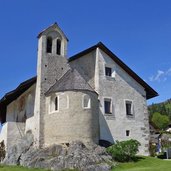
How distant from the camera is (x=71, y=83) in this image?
108 ft

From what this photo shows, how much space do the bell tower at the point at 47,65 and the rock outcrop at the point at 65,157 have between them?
5.71 ft

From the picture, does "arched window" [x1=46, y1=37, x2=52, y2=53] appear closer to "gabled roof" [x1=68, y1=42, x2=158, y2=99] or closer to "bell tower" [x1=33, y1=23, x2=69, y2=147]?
"bell tower" [x1=33, y1=23, x2=69, y2=147]

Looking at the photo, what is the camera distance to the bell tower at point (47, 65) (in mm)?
32906

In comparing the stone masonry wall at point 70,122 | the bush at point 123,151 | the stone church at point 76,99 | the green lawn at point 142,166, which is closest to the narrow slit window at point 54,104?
the stone church at point 76,99

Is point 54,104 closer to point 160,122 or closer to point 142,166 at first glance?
point 142,166

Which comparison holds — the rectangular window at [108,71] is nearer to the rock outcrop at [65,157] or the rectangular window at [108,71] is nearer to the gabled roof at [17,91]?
the gabled roof at [17,91]

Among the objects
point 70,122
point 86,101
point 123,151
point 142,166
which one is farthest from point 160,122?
Answer: point 142,166

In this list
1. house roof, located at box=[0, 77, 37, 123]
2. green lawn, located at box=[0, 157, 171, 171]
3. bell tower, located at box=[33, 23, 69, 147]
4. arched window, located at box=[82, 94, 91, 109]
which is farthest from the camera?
house roof, located at box=[0, 77, 37, 123]

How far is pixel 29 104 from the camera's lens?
37000 mm

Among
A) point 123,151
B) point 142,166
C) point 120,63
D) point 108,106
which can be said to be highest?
point 120,63

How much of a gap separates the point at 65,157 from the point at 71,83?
7353 millimetres

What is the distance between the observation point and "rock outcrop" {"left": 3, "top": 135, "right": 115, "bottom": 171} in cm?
2780

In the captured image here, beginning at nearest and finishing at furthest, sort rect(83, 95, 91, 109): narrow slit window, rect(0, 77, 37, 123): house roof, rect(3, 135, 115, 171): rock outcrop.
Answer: rect(3, 135, 115, 171): rock outcrop, rect(83, 95, 91, 109): narrow slit window, rect(0, 77, 37, 123): house roof

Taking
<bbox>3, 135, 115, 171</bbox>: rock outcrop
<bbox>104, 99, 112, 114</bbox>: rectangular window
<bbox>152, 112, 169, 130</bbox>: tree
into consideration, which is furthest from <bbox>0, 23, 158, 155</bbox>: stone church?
<bbox>152, 112, 169, 130</bbox>: tree
